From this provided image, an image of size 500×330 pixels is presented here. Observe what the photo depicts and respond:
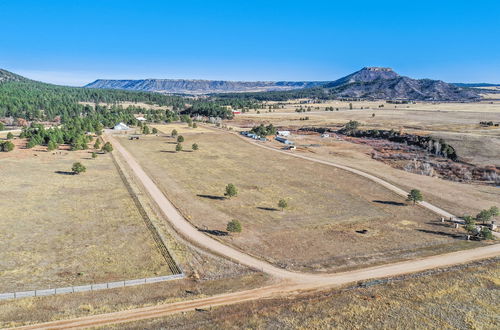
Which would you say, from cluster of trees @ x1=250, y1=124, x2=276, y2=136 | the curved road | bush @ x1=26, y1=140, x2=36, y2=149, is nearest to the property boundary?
the curved road

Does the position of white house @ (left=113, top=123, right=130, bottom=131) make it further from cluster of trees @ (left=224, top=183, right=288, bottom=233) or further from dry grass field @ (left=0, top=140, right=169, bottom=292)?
cluster of trees @ (left=224, top=183, right=288, bottom=233)

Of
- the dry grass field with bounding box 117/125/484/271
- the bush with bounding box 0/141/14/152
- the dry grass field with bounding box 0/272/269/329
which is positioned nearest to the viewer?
the dry grass field with bounding box 0/272/269/329

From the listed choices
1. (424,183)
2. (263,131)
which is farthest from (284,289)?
(263,131)

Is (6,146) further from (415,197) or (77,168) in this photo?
(415,197)

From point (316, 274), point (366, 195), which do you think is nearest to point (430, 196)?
point (366, 195)

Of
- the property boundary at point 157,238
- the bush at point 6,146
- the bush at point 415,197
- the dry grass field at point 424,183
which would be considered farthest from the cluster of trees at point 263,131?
the bush at point 6,146

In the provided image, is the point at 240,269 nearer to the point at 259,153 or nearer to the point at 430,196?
the point at 430,196
